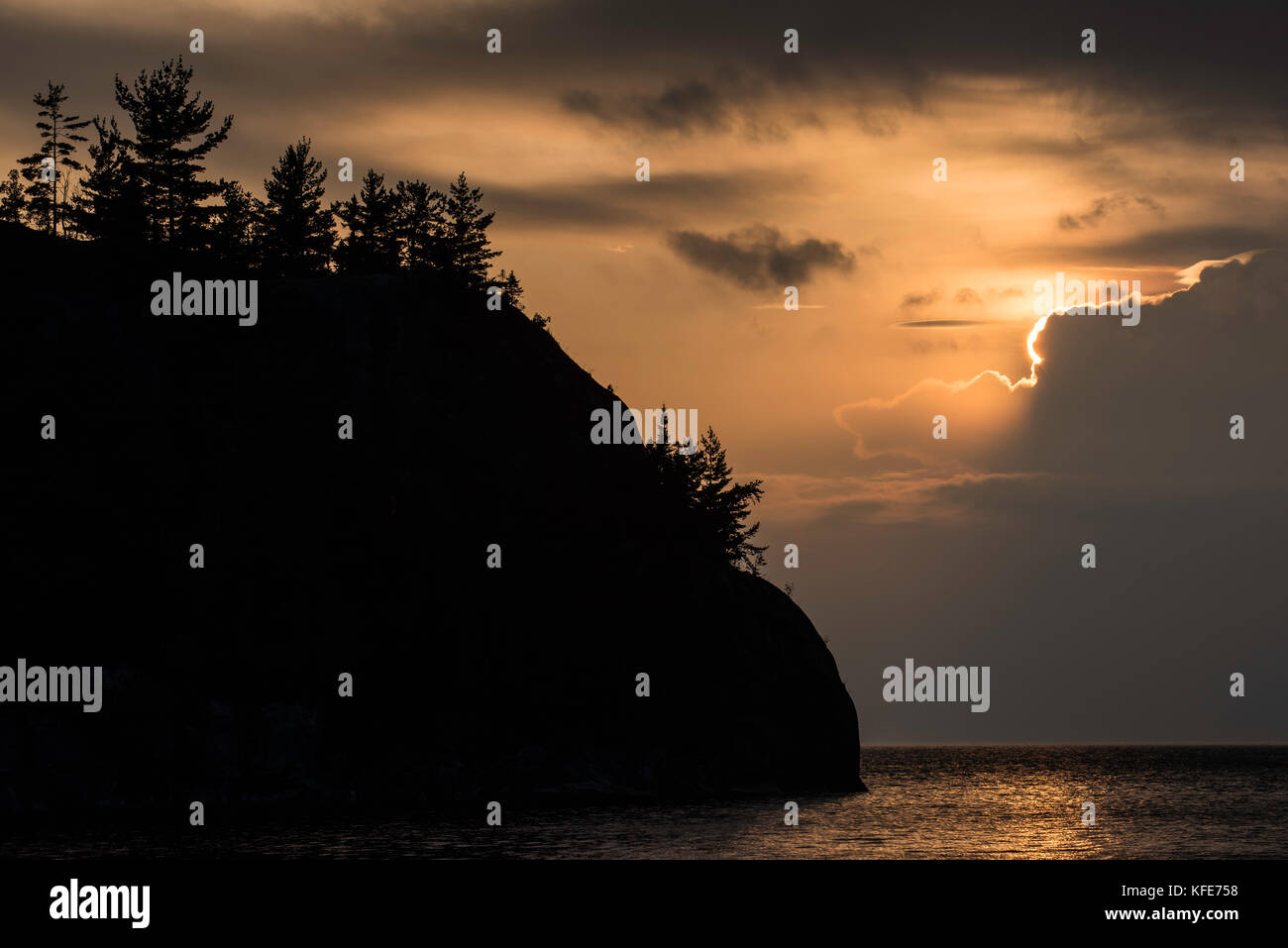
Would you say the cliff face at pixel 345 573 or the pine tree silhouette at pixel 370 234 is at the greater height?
the pine tree silhouette at pixel 370 234

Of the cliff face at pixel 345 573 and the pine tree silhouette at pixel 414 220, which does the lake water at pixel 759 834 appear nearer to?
the cliff face at pixel 345 573

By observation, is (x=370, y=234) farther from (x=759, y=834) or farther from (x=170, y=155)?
(x=759, y=834)

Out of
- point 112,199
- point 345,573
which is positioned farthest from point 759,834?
point 112,199

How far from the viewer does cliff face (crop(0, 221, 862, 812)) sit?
65.0 meters

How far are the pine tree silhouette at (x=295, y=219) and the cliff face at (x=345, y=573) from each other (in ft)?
44.9

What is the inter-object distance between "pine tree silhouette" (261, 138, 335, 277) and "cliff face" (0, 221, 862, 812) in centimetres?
1367

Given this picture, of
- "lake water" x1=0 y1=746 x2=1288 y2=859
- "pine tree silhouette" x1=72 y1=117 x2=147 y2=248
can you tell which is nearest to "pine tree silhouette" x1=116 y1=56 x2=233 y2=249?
"pine tree silhouette" x1=72 y1=117 x2=147 y2=248

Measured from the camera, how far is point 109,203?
3408 inches

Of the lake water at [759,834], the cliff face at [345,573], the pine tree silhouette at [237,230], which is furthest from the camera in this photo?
the pine tree silhouette at [237,230]

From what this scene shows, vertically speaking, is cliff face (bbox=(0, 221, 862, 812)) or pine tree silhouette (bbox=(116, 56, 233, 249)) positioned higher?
pine tree silhouette (bbox=(116, 56, 233, 249))

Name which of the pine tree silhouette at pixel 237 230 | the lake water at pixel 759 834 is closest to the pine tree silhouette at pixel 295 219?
the pine tree silhouette at pixel 237 230

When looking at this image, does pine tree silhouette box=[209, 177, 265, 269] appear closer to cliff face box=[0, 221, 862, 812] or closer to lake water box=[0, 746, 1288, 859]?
cliff face box=[0, 221, 862, 812]

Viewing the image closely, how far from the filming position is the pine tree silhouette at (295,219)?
98.4 m

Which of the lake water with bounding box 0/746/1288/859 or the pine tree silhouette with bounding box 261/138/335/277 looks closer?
A: the lake water with bounding box 0/746/1288/859
